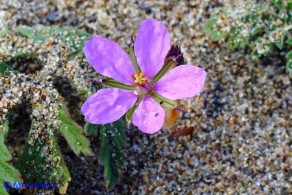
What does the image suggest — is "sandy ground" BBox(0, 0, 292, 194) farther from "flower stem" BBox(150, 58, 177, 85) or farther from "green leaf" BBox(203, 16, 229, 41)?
"flower stem" BBox(150, 58, 177, 85)

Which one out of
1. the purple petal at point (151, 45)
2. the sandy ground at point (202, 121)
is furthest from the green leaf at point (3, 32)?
the purple petal at point (151, 45)

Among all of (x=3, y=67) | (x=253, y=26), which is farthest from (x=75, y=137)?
(x=253, y=26)

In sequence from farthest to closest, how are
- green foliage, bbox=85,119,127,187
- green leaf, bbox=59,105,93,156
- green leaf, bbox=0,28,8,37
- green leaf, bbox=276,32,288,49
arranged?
green leaf, bbox=276,32,288,49
green leaf, bbox=0,28,8,37
green foliage, bbox=85,119,127,187
green leaf, bbox=59,105,93,156

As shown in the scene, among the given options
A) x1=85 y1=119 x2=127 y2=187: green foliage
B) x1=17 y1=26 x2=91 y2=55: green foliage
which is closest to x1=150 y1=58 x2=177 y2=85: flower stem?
x1=85 y1=119 x2=127 y2=187: green foliage

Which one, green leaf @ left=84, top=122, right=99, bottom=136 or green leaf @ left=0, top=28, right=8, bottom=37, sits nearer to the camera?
green leaf @ left=84, top=122, right=99, bottom=136

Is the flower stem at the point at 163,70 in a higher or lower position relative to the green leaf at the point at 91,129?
higher

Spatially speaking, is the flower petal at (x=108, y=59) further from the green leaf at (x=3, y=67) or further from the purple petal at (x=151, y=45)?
the green leaf at (x=3, y=67)

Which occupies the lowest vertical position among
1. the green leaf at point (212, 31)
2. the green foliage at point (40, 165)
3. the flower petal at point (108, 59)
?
the green foliage at point (40, 165)
